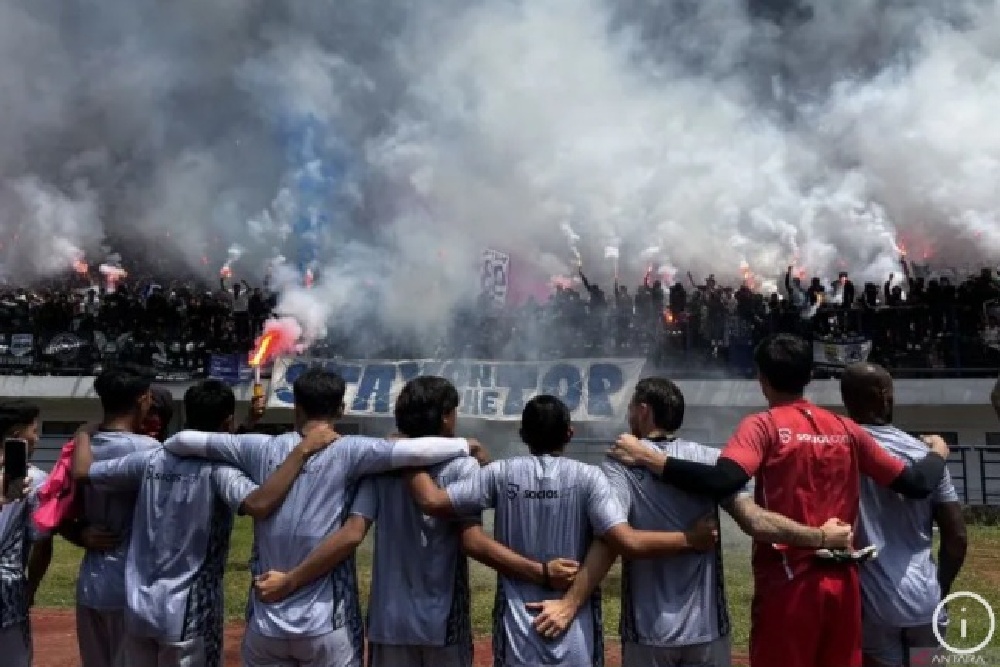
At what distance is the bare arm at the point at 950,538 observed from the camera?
408 centimetres

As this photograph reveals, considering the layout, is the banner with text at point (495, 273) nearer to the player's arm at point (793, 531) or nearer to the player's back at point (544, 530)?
the player's back at point (544, 530)

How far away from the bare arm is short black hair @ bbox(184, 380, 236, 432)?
10.5 ft

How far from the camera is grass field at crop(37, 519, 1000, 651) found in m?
8.15

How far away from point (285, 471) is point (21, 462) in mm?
1108

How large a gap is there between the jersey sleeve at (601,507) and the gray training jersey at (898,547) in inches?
44.1

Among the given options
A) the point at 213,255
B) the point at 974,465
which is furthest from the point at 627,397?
the point at 213,255

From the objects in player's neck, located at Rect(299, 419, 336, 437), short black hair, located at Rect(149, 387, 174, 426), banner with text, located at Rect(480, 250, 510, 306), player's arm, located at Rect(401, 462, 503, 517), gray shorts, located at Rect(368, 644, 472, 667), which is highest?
banner with text, located at Rect(480, 250, 510, 306)

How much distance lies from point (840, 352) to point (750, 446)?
13800mm

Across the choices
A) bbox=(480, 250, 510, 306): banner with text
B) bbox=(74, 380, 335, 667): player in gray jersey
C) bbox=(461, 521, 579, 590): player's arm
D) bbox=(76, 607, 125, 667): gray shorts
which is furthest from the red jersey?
bbox=(480, 250, 510, 306): banner with text

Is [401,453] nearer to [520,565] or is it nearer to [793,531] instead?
[520,565]

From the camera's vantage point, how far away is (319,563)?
3805 mm

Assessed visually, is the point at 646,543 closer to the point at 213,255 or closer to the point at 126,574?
the point at 126,574

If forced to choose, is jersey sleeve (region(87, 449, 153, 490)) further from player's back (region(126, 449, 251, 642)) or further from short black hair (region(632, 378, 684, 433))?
short black hair (region(632, 378, 684, 433))

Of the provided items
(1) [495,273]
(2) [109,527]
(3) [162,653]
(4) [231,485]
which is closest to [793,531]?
(4) [231,485]
